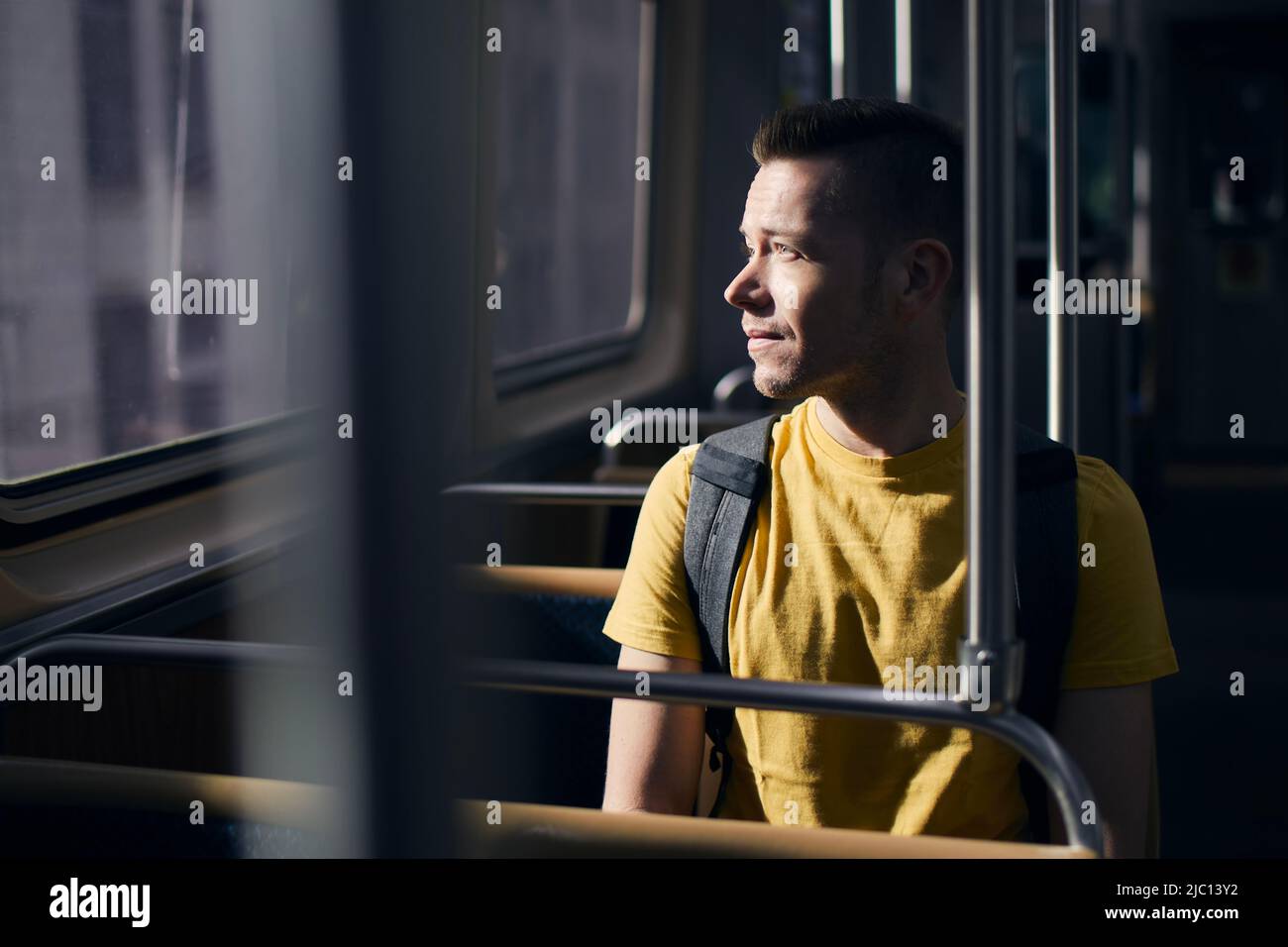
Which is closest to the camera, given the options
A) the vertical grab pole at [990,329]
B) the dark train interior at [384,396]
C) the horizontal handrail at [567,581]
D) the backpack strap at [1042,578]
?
the dark train interior at [384,396]

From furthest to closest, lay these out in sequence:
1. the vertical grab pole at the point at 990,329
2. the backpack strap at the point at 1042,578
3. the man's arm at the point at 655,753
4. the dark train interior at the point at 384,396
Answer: the man's arm at the point at 655,753 → the backpack strap at the point at 1042,578 → the vertical grab pole at the point at 990,329 → the dark train interior at the point at 384,396

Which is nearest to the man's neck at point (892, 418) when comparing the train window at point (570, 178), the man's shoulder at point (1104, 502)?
the man's shoulder at point (1104, 502)

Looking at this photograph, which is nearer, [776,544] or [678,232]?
[776,544]

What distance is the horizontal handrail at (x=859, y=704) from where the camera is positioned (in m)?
0.75

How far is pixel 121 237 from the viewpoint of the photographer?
60.1 inches

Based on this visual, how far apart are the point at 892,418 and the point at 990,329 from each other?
15.1 inches

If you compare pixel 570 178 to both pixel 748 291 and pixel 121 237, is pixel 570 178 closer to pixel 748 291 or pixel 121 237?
pixel 121 237

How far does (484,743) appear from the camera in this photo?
0.45 metres

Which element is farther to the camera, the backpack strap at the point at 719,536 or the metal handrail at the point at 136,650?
the backpack strap at the point at 719,536

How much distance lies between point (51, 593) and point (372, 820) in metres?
0.96

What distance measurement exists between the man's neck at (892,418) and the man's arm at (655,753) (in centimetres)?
21

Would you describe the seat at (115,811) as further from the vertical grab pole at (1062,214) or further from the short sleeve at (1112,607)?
the vertical grab pole at (1062,214)
